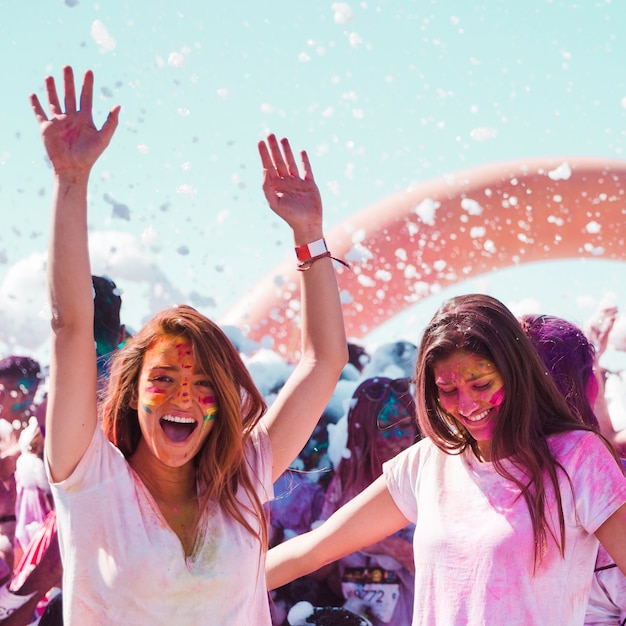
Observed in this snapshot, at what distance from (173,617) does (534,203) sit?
2414 mm

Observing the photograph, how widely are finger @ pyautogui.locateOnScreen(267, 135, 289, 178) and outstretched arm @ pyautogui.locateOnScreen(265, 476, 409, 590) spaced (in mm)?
617

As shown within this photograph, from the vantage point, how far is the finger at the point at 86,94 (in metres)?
1.47

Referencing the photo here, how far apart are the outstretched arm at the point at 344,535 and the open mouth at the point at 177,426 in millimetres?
379

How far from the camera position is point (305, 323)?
1688mm

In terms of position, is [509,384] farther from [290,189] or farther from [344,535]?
[290,189]

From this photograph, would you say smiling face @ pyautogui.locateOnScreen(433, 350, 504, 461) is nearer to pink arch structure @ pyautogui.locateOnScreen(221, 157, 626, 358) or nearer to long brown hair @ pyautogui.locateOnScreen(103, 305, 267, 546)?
long brown hair @ pyautogui.locateOnScreen(103, 305, 267, 546)

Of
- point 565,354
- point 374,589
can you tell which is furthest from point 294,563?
point 374,589

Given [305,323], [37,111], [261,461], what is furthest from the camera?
[305,323]

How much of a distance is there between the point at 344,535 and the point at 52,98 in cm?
93

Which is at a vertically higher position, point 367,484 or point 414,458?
point 414,458

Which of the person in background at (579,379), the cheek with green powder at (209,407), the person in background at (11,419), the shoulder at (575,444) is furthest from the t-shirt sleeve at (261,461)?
the person in background at (11,419)

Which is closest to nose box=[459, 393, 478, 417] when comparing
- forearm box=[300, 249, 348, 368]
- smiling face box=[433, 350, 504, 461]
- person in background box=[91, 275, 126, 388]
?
smiling face box=[433, 350, 504, 461]

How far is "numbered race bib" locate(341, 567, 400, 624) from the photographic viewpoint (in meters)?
3.04

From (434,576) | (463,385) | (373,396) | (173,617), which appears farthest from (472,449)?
(373,396)
